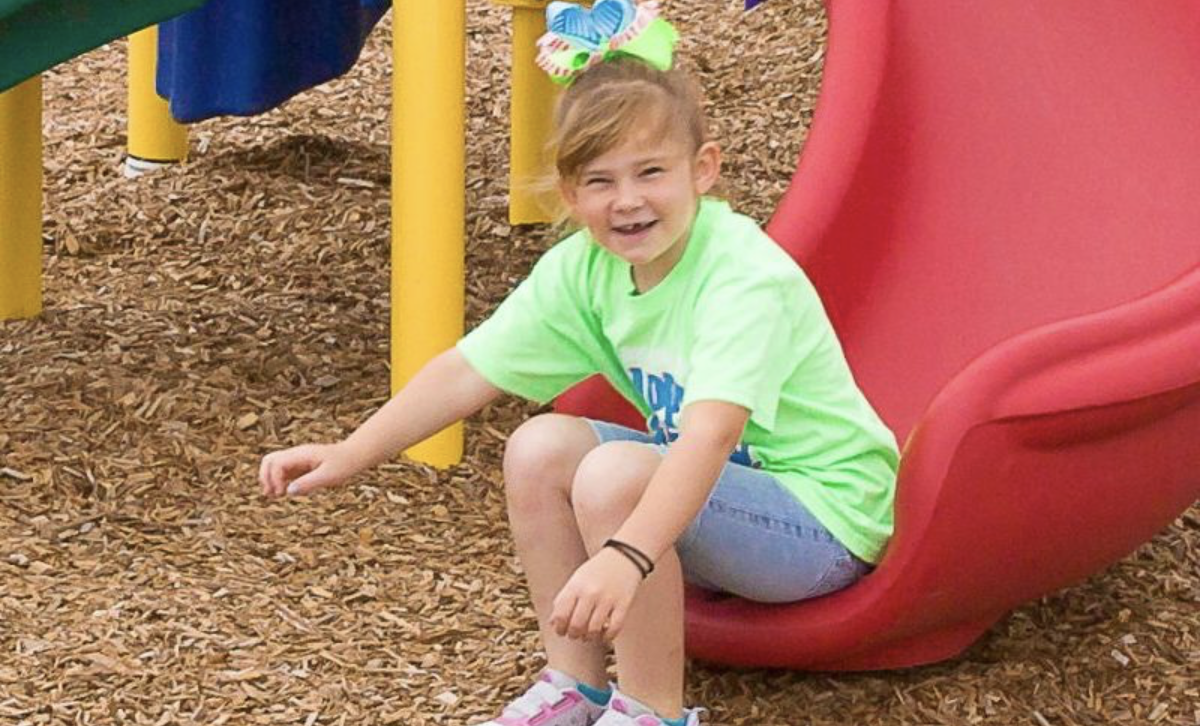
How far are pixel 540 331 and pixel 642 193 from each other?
0.28m

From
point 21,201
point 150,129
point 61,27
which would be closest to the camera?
point 61,27

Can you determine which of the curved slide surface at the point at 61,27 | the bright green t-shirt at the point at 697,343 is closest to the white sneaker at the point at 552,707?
the bright green t-shirt at the point at 697,343

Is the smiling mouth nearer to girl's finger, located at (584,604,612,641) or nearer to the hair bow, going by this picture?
the hair bow

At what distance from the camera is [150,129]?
530cm

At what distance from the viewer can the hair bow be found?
2.54 metres

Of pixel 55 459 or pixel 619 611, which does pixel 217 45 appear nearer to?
pixel 55 459

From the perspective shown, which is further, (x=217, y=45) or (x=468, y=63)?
(x=468, y=63)

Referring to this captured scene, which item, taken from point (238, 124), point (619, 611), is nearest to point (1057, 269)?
point (619, 611)

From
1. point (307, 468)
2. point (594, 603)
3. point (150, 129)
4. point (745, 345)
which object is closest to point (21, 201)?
point (150, 129)

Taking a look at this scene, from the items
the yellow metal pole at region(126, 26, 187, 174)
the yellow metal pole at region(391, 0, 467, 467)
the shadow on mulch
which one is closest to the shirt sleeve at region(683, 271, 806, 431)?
the yellow metal pole at region(391, 0, 467, 467)

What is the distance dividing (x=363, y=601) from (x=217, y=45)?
1.84 meters

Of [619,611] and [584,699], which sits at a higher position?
[619,611]

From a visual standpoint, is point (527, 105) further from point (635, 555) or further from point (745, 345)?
point (635, 555)

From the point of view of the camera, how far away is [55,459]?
3.60 meters
